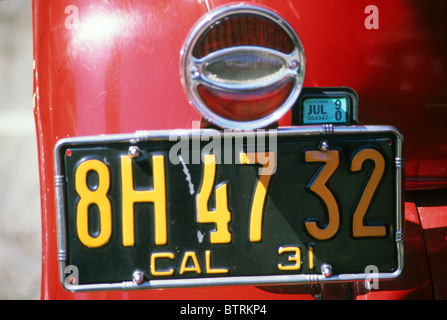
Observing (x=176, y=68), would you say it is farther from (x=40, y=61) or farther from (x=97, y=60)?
(x=40, y=61)

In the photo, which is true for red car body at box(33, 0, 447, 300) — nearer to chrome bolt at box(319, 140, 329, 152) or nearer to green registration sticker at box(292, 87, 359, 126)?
green registration sticker at box(292, 87, 359, 126)

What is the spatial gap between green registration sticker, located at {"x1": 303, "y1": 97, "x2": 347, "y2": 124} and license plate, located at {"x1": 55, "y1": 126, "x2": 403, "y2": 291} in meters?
0.14

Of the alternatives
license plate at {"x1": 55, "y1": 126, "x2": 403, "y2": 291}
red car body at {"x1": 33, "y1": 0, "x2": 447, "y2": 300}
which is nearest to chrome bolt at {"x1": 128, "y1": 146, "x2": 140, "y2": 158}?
license plate at {"x1": 55, "y1": 126, "x2": 403, "y2": 291}

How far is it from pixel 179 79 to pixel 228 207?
0.34 metres

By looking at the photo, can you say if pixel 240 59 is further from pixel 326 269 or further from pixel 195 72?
pixel 326 269

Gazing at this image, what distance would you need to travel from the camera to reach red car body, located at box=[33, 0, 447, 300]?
1.15 meters

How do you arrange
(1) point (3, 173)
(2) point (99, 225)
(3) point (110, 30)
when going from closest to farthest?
1. (2) point (99, 225)
2. (3) point (110, 30)
3. (1) point (3, 173)

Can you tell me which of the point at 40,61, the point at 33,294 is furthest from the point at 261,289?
the point at 33,294

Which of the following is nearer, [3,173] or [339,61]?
[339,61]

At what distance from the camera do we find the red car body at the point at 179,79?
3.76 feet
